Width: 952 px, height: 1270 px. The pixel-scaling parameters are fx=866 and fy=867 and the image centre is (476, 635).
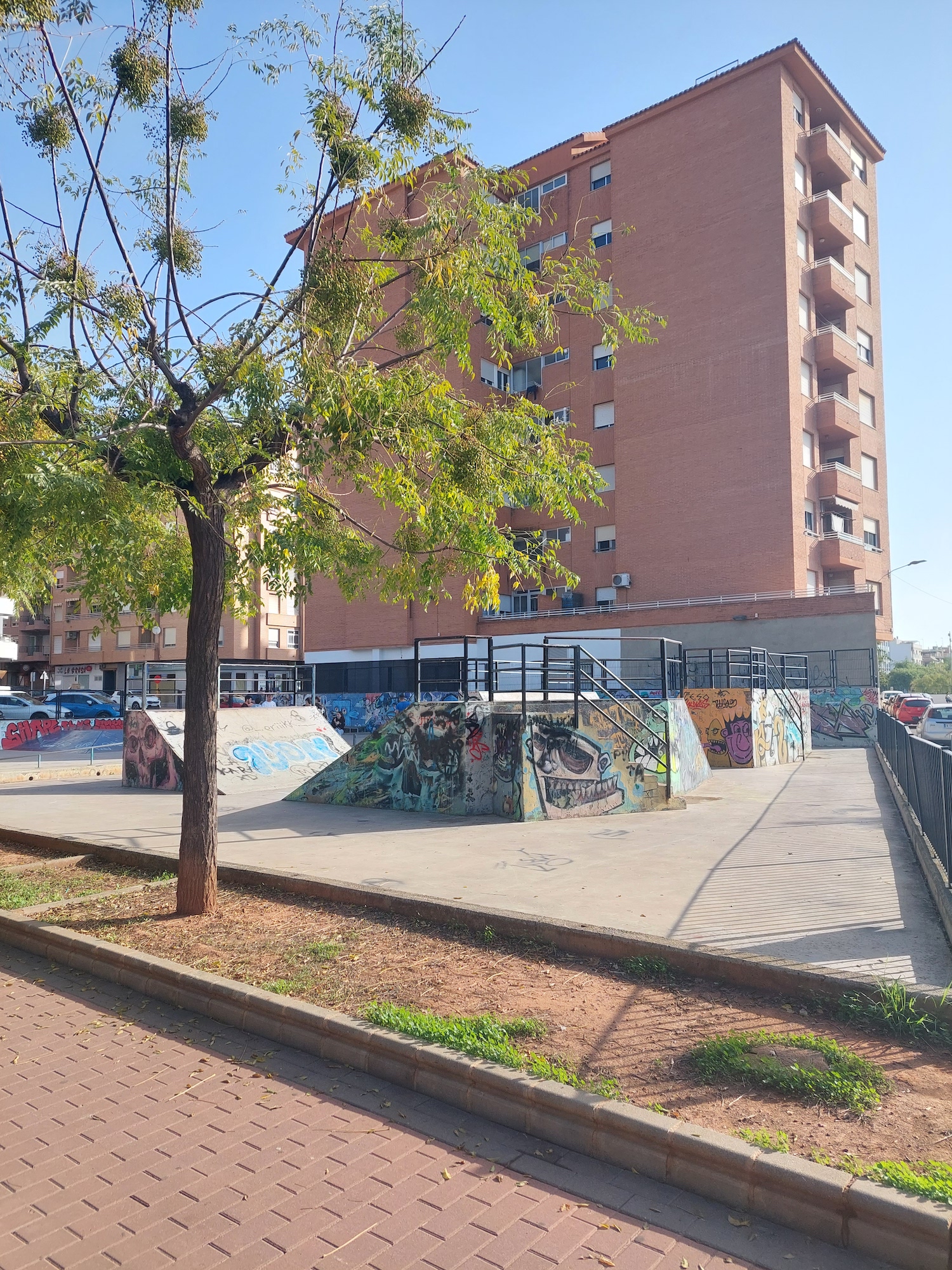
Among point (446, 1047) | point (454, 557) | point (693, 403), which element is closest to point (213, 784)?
point (454, 557)

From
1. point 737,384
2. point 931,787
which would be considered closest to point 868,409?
point 737,384

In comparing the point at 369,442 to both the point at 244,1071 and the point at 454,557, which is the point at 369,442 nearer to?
the point at 454,557

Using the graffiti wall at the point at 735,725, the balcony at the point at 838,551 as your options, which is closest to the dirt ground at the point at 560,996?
the graffiti wall at the point at 735,725

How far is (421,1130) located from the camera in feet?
12.0

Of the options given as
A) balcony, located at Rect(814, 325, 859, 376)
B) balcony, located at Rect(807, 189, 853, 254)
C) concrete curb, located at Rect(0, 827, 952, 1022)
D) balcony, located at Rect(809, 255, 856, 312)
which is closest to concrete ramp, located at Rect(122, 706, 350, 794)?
concrete curb, located at Rect(0, 827, 952, 1022)

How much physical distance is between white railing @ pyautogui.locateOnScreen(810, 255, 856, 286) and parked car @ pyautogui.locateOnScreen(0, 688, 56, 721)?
1444 inches

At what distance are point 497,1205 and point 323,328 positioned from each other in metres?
5.63

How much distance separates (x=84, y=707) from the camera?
38750 millimetres

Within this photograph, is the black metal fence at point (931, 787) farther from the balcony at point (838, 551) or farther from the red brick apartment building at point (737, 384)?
the balcony at point (838, 551)

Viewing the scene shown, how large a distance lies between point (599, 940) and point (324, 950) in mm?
1819

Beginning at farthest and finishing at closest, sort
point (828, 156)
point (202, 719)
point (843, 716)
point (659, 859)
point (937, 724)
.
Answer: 1. point (828, 156)
2. point (843, 716)
3. point (937, 724)
4. point (659, 859)
5. point (202, 719)

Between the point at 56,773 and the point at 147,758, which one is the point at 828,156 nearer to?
the point at 147,758

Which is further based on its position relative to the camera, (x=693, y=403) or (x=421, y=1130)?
(x=693, y=403)

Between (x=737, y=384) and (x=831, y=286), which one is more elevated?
(x=831, y=286)
